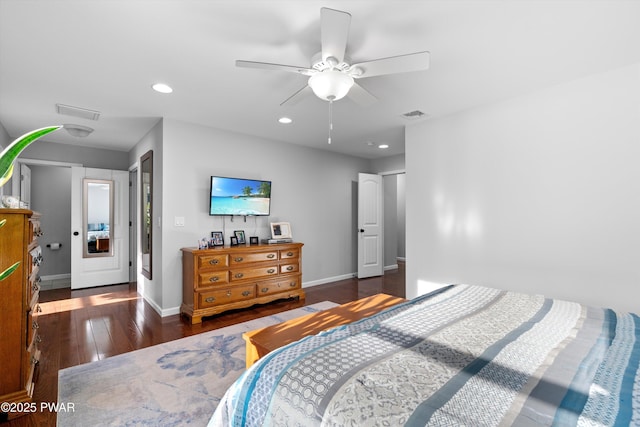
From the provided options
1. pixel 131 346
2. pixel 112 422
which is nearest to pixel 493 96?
pixel 112 422

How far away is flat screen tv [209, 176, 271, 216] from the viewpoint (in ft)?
13.6

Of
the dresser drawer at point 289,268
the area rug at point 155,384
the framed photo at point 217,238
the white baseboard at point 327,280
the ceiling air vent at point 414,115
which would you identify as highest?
the ceiling air vent at point 414,115

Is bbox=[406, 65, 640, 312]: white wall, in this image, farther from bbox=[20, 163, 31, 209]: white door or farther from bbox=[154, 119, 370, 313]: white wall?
bbox=[20, 163, 31, 209]: white door

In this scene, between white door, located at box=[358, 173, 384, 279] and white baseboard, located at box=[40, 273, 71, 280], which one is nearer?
white baseboard, located at box=[40, 273, 71, 280]

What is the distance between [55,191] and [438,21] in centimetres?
689

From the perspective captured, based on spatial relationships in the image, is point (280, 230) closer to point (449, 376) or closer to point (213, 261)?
point (213, 261)

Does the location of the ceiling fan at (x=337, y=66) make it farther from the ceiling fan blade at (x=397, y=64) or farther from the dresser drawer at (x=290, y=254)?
the dresser drawer at (x=290, y=254)

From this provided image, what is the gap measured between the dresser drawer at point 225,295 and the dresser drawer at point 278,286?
0.39 feet

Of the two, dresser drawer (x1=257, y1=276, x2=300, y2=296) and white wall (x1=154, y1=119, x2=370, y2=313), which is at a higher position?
white wall (x1=154, y1=119, x2=370, y2=313)

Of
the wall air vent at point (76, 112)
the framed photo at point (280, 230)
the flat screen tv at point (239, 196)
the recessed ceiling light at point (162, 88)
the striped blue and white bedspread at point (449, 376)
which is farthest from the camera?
the framed photo at point (280, 230)

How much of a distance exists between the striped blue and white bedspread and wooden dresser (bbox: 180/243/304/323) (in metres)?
2.67

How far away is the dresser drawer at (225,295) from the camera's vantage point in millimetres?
3644

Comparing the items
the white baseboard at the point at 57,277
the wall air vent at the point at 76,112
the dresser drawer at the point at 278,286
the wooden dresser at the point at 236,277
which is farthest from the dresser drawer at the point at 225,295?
the white baseboard at the point at 57,277

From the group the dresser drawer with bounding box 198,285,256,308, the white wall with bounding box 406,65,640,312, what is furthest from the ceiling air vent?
the dresser drawer with bounding box 198,285,256,308
